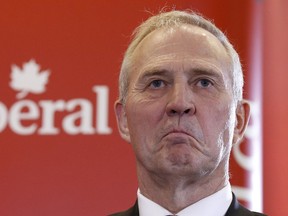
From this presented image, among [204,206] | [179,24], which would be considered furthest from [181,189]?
[179,24]

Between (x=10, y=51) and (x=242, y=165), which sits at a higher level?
(x=10, y=51)

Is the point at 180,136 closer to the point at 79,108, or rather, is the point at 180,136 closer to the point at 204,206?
the point at 204,206

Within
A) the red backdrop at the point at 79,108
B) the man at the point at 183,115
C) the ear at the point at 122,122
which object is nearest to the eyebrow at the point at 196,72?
the man at the point at 183,115

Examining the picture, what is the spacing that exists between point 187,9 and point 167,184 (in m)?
0.76

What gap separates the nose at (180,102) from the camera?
3.28 feet

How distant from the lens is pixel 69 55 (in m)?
1.76

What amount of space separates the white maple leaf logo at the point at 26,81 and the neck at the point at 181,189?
2.40 ft

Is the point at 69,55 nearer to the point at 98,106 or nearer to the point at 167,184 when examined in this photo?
the point at 98,106

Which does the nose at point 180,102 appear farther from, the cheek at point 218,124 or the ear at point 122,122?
the ear at point 122,122

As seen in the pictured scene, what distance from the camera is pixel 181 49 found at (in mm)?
1069

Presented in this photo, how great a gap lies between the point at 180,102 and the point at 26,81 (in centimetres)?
82

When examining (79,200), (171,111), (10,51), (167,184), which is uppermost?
(10,51)

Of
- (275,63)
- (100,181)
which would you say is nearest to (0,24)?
(100,181)

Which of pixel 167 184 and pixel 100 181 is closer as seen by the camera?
pixel 167 184
